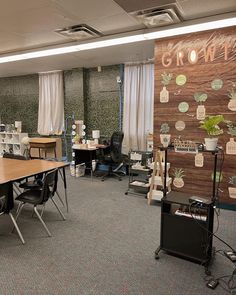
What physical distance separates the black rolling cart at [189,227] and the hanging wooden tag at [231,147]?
143cm

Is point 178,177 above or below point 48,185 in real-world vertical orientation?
below

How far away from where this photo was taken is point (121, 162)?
5770 mm

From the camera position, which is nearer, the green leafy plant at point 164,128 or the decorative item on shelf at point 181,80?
the decorative item on shelf at point 181,80

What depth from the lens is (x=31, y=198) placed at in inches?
116

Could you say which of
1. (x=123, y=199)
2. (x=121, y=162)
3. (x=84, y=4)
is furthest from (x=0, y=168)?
(x=121, y=162)

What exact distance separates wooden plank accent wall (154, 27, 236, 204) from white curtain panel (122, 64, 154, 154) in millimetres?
1602

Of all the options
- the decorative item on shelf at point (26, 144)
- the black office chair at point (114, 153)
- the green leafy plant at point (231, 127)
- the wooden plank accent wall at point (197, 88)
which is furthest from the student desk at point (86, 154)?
the green leafy plant at point (231, 127)

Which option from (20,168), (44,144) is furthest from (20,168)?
(44,144)

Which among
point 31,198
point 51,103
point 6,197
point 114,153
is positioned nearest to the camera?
point 6,197

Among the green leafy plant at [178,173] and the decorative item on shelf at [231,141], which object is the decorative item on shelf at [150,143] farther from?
the decorative item on shelf at [231,141]

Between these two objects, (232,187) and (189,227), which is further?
(232,187)

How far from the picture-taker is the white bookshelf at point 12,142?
7.30m

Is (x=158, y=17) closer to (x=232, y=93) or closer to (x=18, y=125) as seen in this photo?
(x=232, y=93)

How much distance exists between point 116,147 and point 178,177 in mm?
1871
